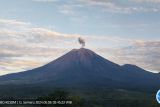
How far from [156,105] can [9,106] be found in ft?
227

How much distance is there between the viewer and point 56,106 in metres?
133

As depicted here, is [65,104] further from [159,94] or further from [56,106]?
[159,94]

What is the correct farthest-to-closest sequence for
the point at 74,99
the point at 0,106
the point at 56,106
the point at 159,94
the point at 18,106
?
the point at 18,106 → the point at 0,106 → the point at 74,99 → the point at 56,106 → the point at 159,94

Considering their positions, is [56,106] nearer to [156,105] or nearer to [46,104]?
[46,104]

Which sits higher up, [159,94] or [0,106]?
[159,94]

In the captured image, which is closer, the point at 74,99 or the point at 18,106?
the point at 74,99

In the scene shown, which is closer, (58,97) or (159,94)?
(159,94)

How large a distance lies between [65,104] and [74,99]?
6.25m

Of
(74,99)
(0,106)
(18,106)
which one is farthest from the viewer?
(18,106)

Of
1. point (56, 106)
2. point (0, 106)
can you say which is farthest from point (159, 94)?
point (0, 106)

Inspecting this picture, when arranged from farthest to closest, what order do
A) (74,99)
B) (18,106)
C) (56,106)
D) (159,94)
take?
(18,106)
(74,99)
(56,106)
(159,94)

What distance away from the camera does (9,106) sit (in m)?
190

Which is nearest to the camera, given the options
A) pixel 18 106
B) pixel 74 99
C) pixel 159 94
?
pixel 159 94

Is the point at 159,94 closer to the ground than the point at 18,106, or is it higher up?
higher up
